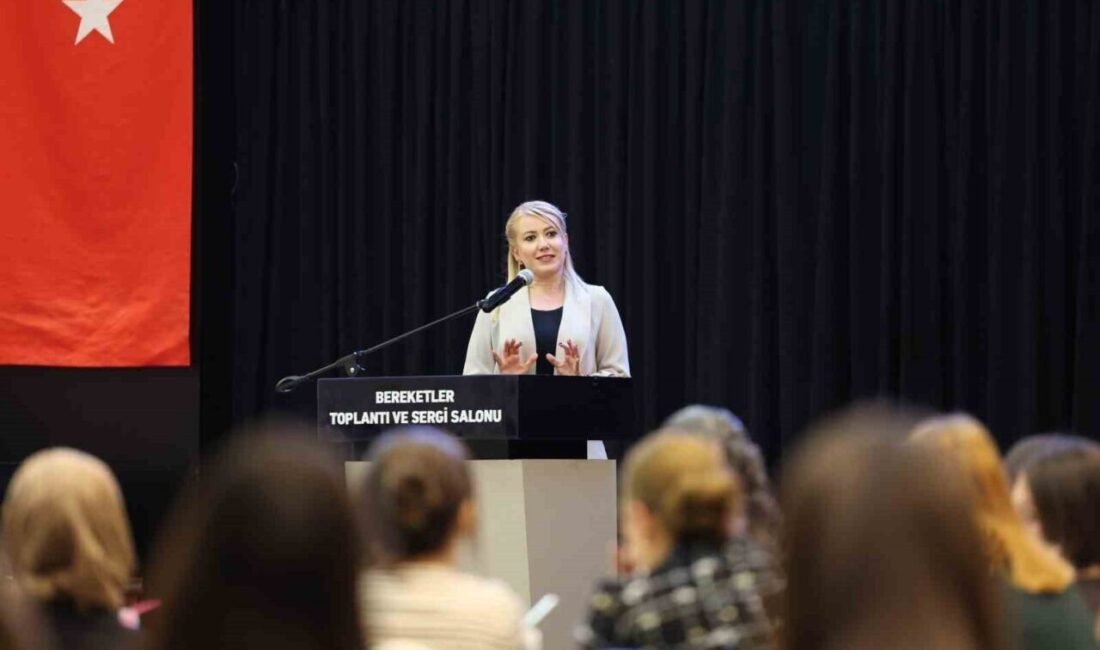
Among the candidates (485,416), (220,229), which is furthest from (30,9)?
Result: (485,416)

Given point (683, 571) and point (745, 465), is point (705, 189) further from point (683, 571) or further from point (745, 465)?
point (683, 571)

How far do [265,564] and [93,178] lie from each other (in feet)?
20.8

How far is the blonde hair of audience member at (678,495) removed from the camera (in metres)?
2.14

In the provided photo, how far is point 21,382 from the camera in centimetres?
754

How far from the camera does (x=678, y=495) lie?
214 cm

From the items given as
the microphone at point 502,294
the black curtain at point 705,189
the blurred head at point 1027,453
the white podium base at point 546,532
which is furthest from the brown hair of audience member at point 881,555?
the black curtain at point 705,189

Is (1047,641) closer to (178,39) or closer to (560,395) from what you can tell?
(560,395)

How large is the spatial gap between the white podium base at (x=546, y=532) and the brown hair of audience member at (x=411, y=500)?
220cm

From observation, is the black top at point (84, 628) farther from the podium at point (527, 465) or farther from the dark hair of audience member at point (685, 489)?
the podium at point (527, 465)

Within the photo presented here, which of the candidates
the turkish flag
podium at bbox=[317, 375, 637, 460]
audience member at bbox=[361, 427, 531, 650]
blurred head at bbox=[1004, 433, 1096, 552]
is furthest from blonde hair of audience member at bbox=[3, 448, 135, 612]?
the turkish flag

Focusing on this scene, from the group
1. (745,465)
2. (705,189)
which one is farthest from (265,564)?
(705,189)

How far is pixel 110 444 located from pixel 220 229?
118cm

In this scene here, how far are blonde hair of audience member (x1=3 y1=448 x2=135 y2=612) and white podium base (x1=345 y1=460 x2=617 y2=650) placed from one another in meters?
2.35

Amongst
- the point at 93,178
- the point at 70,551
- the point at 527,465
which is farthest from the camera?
the point at 93,178
